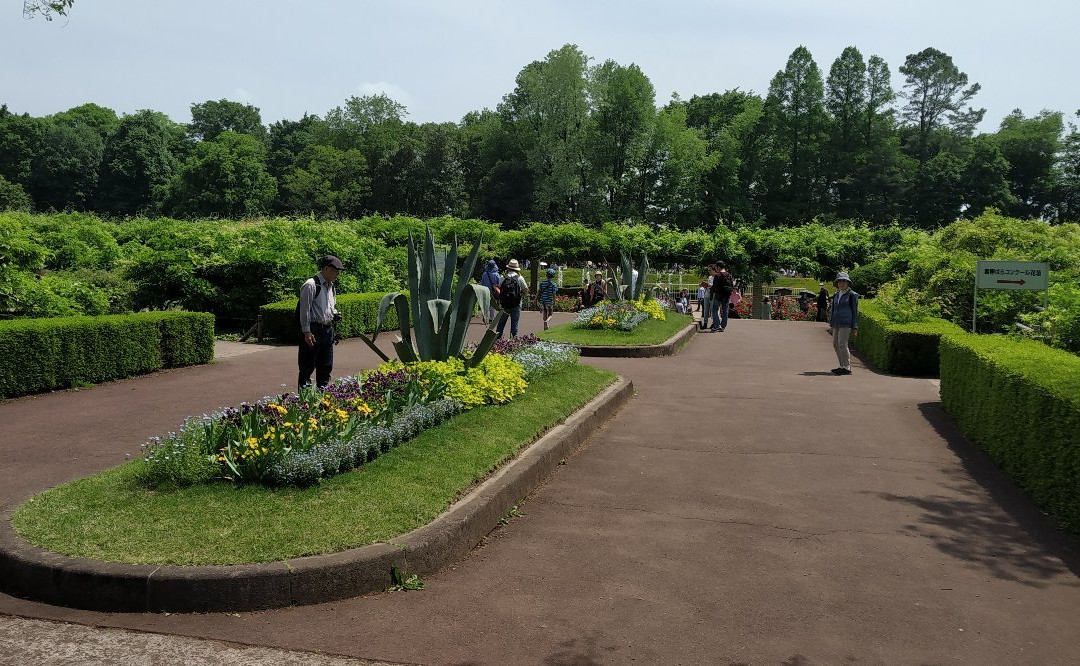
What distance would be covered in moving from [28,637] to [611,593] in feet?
9.33

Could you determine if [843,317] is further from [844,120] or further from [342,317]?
[844,120]

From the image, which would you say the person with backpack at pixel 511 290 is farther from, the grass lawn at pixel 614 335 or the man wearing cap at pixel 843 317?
the man wearing cap at pixel 843 317

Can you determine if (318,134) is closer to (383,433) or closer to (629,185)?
(629,185)

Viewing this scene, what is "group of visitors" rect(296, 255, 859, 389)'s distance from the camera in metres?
9.13

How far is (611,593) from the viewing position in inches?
181

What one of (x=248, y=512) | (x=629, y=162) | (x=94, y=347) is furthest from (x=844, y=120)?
(x=248, y=512)

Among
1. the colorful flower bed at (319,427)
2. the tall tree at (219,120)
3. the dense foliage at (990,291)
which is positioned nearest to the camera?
the colorful flower bed at (319,427)

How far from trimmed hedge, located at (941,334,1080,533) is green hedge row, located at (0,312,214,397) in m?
10.8

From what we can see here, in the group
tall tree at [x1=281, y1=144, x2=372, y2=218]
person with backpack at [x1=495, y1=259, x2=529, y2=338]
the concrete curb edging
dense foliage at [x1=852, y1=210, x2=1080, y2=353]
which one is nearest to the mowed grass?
the concrete curb edging

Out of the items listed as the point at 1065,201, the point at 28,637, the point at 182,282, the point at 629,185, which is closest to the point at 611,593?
the point at 28,637

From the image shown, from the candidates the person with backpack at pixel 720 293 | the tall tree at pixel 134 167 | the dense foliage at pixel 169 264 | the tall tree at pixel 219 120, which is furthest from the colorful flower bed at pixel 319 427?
the tall tree at pixel 219 120

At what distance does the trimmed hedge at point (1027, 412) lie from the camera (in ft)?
19.4

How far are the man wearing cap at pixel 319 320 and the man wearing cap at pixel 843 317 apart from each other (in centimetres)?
827

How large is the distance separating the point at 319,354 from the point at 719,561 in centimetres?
550
